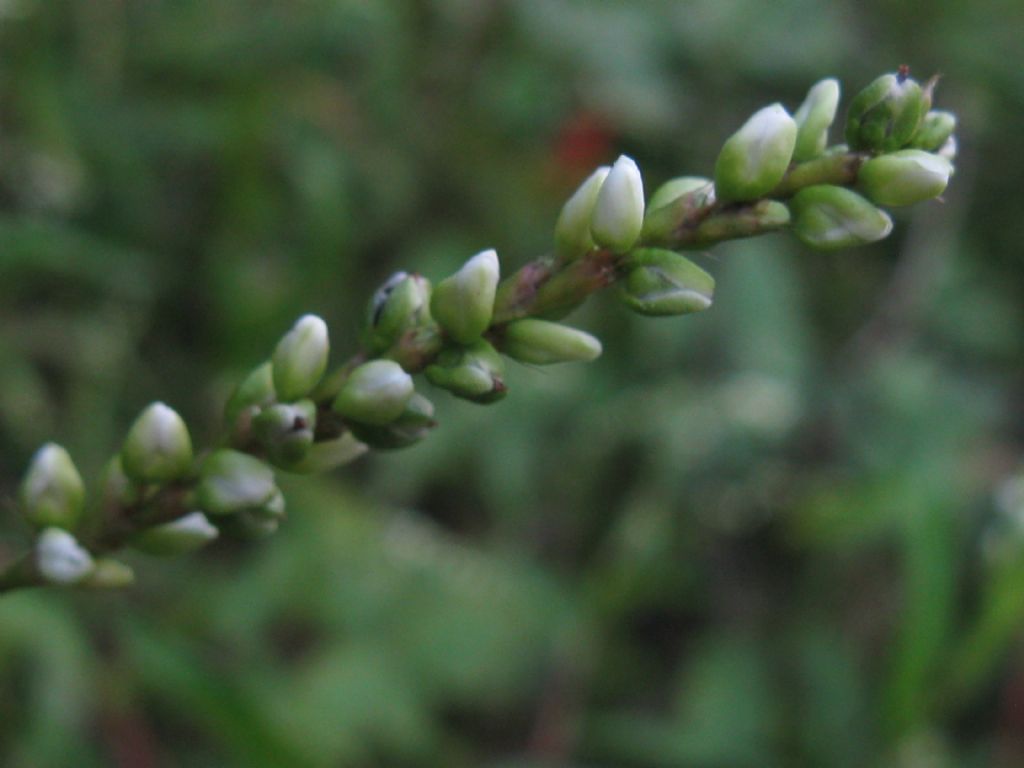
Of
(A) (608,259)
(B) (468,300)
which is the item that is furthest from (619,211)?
(B) (468,300)

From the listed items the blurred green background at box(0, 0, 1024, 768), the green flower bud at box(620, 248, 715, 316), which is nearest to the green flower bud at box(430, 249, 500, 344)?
the green flower bud at box(620, 248, 715, 316)

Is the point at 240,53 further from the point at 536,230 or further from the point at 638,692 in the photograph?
the point at 638,692

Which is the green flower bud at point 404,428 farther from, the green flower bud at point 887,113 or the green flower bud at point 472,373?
the green flower bud at point 887,113

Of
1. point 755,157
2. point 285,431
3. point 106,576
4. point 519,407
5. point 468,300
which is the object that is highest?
point 519,407

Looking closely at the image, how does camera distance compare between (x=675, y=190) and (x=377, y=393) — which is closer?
(x=377, y=393)

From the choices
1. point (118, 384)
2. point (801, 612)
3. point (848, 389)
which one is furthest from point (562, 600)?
point (118, 384)

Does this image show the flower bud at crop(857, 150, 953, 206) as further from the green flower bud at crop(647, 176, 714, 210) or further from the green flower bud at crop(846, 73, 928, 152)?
the green flower bud at crop(647, 176, 714, 210)

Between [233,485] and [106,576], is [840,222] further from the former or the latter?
[106,576]
